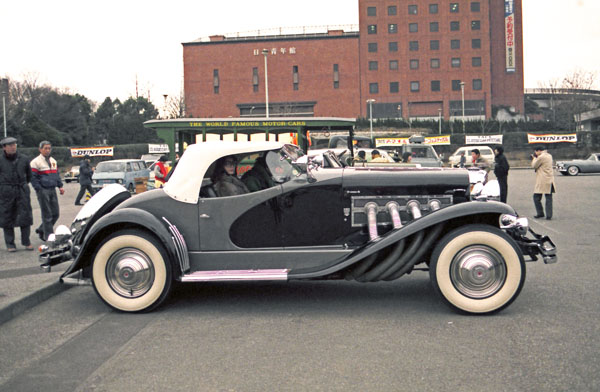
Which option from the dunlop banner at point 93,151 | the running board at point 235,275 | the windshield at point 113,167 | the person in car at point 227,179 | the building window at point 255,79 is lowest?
the running board at point 235,275

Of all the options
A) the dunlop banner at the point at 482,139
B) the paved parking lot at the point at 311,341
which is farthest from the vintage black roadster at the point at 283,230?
the dunlop banner at the point at 482,139

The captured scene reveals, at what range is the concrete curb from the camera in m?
5.72

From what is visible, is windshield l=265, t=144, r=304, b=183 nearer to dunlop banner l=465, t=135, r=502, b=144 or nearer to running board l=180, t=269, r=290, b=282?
running board l=180, t=269, r=290, b=282

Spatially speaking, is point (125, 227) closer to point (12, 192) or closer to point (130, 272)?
point (130, 272)

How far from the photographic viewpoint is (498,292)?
5.44m

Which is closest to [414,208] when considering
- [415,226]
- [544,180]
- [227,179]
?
[415,226]

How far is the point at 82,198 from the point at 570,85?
71.5 meters

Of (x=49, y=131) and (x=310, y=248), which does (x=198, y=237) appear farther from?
(x=49, y=131)

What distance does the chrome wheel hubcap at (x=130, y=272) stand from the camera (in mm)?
5820

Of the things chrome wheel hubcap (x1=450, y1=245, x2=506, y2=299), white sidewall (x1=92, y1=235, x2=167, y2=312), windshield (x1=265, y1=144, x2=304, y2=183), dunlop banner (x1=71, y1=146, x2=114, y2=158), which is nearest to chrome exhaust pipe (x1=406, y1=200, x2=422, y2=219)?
chrome wheel hubcap (x1=450, y1=245, x2=506, y2=299)

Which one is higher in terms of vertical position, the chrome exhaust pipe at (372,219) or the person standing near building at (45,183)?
the person standing near building at (45,183)

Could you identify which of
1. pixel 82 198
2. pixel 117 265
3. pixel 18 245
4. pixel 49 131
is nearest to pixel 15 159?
pixel 18 245

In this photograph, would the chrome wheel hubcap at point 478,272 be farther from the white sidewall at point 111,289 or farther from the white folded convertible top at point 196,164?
the white sidewall at point 111,289

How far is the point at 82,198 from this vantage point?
20.1 m
